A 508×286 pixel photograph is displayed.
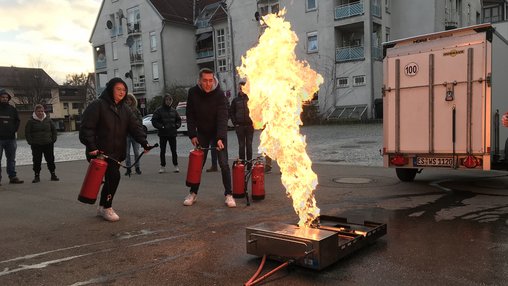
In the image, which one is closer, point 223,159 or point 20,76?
point 223,159

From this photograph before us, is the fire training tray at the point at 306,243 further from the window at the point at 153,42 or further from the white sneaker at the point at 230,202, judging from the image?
the window at the point at 153,42

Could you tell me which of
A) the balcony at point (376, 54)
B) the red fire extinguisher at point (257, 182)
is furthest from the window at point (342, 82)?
the red fire extinguisher at point (257, 182)

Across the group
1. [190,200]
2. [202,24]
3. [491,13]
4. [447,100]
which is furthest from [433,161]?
[491,13]

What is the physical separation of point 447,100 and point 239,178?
383 cm

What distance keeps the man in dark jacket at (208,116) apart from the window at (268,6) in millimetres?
32785

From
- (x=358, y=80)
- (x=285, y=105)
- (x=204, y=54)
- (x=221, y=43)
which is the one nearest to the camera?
(x=285, y=105)

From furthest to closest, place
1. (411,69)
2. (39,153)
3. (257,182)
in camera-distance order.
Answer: (39,153)
(411,69)
(257,182)

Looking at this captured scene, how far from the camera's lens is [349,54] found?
111 ft

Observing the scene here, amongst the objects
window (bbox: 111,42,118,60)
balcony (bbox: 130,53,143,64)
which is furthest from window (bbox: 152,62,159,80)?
window (bbox: 111,42,118,60)

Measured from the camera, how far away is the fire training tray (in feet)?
12.6

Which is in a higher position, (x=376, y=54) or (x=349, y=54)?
(x=349, y=54)

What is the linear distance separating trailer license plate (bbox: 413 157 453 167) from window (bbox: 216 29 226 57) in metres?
39.3

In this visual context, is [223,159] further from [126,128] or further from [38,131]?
[38,131]

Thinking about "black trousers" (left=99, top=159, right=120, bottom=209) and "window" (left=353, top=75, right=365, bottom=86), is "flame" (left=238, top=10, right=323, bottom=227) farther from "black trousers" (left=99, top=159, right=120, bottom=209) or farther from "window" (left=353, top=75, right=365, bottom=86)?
"window" (left=353, top=75, right=365, bottom=86)
